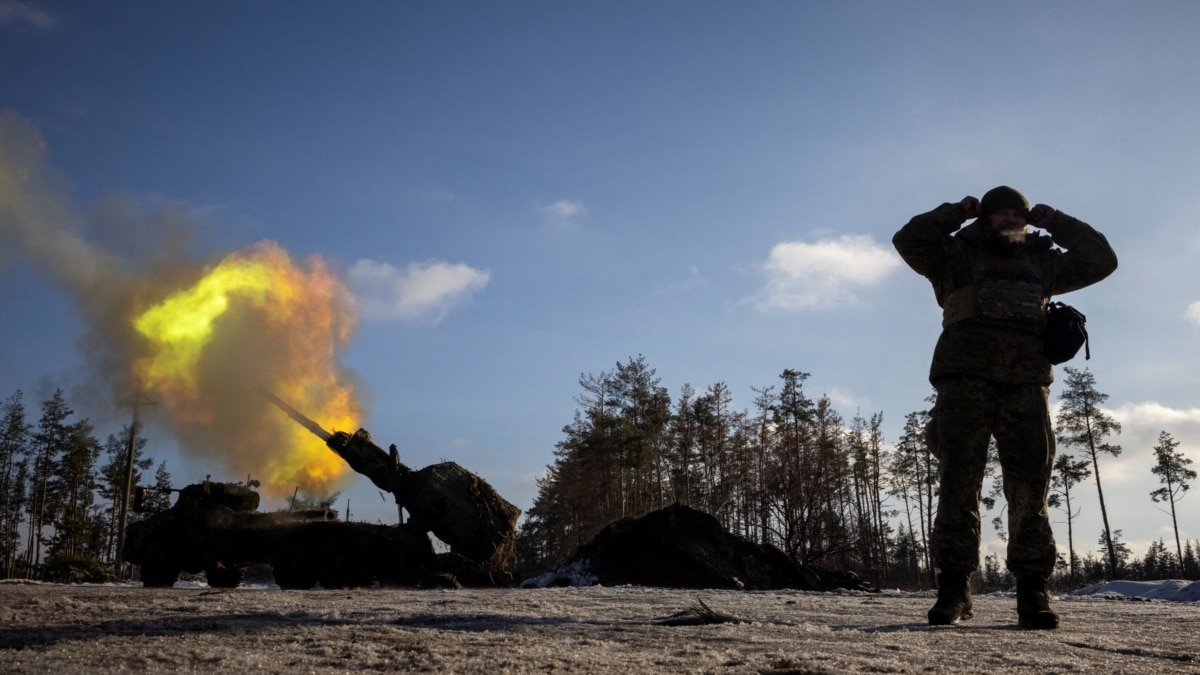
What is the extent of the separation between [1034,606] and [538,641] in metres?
3.51

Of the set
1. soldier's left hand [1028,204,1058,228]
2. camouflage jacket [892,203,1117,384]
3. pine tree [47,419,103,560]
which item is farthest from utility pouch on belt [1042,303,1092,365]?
pine tree [47,419,103,560]

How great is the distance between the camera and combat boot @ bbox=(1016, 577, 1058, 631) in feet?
16.6

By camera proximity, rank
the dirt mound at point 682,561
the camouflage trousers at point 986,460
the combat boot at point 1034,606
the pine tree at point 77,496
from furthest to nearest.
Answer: the pine tree at point 77,496 < the dirt mound at point 682,561 < the camouflage trousers at point 986,460 < the combat boot at point 1034,606

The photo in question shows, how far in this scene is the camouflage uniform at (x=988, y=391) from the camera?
18.7ft

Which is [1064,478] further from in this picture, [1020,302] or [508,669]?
[508,669]

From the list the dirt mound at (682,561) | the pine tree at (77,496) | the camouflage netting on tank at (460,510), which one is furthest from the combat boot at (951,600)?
the pine tree at (77,496)

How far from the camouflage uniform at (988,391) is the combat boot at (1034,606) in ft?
0.41

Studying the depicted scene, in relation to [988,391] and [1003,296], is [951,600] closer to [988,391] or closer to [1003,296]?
[988,391]

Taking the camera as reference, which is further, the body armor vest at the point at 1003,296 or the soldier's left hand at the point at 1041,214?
the soldier's left hand at the point at 1041,214

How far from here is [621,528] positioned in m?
14.1

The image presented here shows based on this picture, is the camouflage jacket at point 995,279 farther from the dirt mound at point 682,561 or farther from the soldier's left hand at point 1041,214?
the dirt mound at point 682,561

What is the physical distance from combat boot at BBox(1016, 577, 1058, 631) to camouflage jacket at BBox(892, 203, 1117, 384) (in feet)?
4.47

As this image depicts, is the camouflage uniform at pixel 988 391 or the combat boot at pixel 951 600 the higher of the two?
the camouflage uniform at pixel 988 391

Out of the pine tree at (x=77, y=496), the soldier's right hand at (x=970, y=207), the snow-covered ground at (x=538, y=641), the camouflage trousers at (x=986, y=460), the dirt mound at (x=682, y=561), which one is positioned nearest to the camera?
the snow-covered ground at (x=538, y=641)
